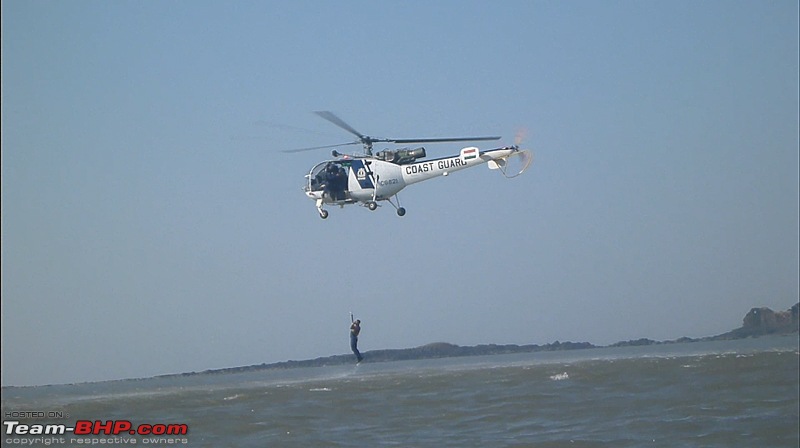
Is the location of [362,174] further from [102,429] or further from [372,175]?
[102,429]

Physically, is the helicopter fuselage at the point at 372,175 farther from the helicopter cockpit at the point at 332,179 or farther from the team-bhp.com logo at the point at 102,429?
the team-bhp.com logo at the point at 102,429

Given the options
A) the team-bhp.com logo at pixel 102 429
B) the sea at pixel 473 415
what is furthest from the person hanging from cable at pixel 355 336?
the team-bhp.com logo at pixel 102 429

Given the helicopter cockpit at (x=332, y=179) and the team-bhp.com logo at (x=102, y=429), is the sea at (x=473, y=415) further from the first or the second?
the helicopter cockpit at (x=332, y=179)

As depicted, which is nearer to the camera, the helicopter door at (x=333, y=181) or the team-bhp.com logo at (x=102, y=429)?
the team-bhp.com logo at (x=102, y=429)

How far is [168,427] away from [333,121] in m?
9.82

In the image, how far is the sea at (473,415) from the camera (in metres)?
21.5

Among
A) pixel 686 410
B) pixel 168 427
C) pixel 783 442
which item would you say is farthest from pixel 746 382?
pixel 168 427

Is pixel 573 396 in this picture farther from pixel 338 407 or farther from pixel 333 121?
pixel 333 121

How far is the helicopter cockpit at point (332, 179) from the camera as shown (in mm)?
29703

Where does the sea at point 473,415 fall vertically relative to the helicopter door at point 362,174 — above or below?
below

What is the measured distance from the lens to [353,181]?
97.3ft

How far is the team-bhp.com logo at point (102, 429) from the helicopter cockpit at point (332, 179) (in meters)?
8.65

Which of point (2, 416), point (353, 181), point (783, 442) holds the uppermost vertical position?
point (353, 181)

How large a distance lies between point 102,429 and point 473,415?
370 inches
